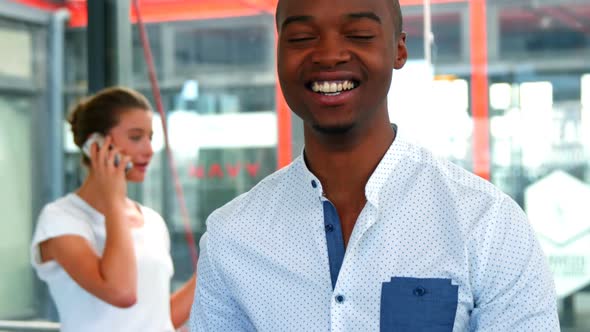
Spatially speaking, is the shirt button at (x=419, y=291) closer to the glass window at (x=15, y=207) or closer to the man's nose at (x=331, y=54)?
the man's nose at (x=331, y=54)

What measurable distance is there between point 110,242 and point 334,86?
1240mm

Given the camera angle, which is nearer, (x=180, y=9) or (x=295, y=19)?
(x=295, y=19)

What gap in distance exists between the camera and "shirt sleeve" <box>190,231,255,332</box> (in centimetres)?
104

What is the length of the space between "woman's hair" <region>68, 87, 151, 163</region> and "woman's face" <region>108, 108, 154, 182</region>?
0.01 m

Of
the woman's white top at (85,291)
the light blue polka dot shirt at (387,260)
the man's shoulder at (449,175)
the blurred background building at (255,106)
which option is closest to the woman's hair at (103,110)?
the woman's white top at (85,291)

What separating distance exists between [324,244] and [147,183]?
8.82ft

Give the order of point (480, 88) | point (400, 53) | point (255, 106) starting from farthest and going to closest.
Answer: point (255, 106) < point (480, 88) < point (400, 53)

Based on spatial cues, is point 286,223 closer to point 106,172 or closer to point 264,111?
point 106,172

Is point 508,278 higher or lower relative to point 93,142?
lower

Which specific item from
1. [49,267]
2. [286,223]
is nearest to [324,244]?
[286,223]

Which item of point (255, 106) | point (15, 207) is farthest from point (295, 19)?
point (15, 207)

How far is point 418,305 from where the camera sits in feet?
3.08

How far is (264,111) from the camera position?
3.55m

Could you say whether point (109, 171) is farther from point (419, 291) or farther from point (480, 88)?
point (480, 88)
